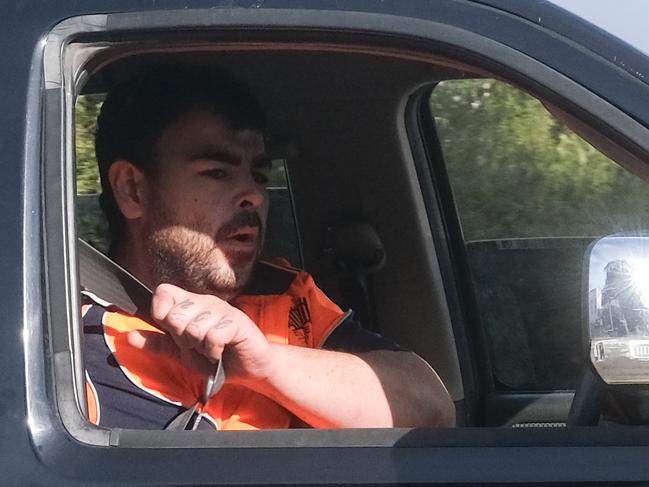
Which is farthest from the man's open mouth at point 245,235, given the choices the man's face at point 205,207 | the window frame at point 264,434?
the window frame at point 264,434

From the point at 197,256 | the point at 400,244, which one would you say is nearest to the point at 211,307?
the point at 197,256

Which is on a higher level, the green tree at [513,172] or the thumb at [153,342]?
the green tree at [513,172]

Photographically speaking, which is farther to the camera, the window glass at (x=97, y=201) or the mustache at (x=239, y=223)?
the mustache at (x=239, y=223)

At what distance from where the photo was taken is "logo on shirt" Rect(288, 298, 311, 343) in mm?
2512

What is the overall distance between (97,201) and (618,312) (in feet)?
4.11

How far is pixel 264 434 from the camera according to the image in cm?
173

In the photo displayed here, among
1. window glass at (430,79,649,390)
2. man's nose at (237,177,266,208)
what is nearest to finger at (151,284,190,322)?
man's nose at (237,177,266,208)

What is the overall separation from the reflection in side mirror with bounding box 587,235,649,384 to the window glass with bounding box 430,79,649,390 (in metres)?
0.94

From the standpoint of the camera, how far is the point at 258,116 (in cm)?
263

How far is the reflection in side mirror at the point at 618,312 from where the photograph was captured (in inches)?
65.8

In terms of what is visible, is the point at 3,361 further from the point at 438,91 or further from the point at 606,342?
the point at 438,91

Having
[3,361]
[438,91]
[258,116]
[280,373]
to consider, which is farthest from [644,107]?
[438,91]

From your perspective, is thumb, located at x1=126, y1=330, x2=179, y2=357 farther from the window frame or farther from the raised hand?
the window frame

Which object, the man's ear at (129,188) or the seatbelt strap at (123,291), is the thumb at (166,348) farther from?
the man's ear at (129,188)
